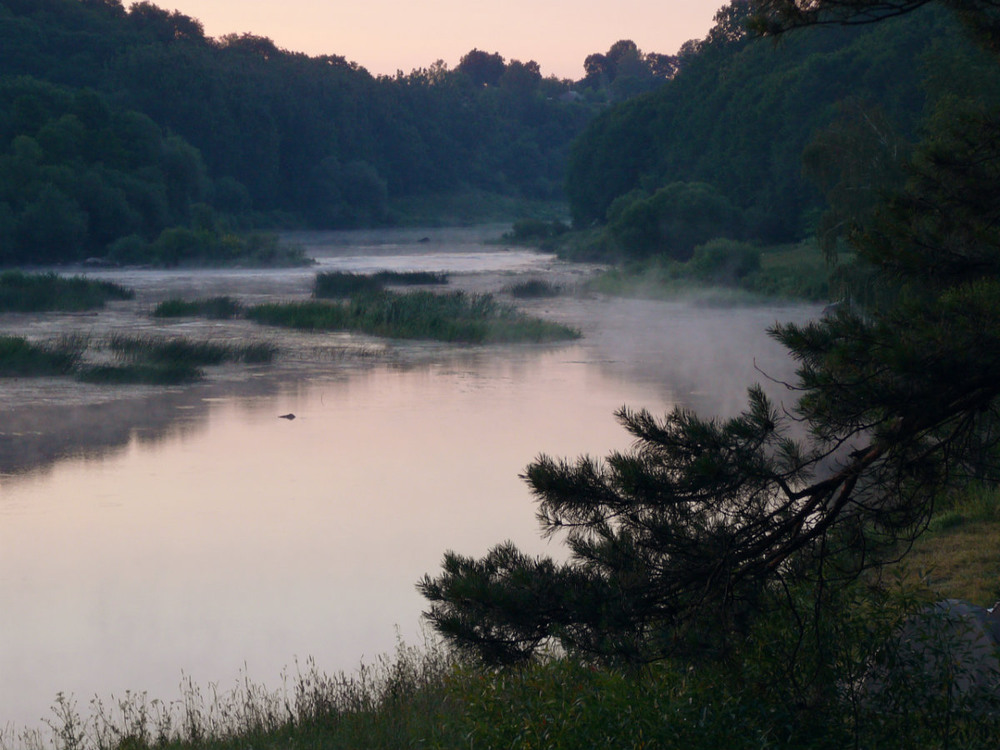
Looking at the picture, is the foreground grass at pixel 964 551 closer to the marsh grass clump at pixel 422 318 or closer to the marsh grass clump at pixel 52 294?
the marsh grass clump at pixel 422 318

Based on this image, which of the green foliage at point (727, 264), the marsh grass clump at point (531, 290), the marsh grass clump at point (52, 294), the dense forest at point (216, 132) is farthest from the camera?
the dense forest at point (216, 132)

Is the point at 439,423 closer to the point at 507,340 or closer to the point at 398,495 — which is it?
the point at 398,495

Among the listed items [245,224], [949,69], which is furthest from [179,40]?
[949,69]

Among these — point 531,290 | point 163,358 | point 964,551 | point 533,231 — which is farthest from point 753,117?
point 964,551

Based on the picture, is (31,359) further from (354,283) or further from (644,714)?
(644,714)

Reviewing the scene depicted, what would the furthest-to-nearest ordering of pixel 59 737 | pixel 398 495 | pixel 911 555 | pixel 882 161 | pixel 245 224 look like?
pixel 245 224, pixel 882 161, pixel 398 495, pixel 911 555, pixel 59 737

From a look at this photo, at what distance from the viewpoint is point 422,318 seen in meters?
25.1

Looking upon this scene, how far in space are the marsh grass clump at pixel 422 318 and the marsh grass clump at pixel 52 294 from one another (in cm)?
484

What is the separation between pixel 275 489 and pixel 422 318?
1265 centimetres

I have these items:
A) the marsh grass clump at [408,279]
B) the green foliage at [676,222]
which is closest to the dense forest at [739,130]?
the green foliage at [676,222]

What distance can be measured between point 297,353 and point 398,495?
1023cm

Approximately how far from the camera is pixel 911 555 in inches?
320

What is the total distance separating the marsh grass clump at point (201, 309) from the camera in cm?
2734

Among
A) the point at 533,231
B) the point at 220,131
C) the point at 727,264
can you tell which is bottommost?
the point at 533,231
